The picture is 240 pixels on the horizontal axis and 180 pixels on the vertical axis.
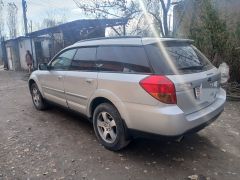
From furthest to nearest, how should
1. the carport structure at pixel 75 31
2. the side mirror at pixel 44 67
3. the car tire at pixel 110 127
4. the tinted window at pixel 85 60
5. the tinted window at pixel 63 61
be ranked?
the carport structure at pixel 75 31 < the side mirror at pixel 44 67 < the tinted window at pixel 63 61 < the tinted window at pixel 85 60 < the car tire at pixel 110 127

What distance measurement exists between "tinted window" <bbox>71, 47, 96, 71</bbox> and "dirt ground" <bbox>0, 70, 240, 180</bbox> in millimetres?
1273

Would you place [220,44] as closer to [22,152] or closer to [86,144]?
[86,144]

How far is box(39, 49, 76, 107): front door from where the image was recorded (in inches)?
194

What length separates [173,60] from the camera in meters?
3.40

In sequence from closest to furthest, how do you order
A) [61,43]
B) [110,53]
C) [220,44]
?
Result: [110,53] < [220,44] < [61,43]

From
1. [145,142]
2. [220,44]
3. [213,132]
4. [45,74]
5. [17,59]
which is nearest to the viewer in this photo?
[145,142]

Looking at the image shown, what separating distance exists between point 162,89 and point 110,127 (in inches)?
46.7

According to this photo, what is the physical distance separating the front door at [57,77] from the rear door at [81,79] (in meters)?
0.19

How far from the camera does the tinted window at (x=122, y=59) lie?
3393 mm

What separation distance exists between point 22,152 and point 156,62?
103 inches

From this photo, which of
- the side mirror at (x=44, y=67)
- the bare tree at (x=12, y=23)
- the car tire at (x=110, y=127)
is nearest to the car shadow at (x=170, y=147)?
the car tire at (x=110, y=127)

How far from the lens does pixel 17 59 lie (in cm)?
2189

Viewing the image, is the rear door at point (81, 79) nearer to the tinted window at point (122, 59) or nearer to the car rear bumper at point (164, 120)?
the tinted window at point (122, 59)

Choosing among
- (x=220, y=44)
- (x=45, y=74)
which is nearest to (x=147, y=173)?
(x=45, y=74)
